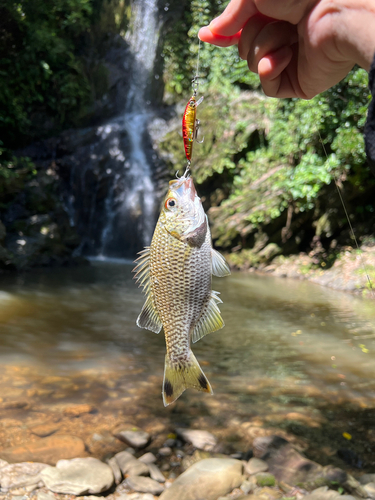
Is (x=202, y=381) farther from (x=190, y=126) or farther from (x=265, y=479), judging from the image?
(x=265, y=479)

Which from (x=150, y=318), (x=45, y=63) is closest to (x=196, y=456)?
(x=150, y=318)

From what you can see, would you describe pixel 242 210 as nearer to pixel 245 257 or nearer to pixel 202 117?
pixel 245 257

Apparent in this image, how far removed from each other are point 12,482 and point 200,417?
1.85 m

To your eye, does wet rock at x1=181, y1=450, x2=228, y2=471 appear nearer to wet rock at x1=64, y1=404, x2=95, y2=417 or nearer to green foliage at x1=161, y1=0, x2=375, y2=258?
wet rock at x1=64, y1=404, x2=95, y2=417

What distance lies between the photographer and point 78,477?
127 inches

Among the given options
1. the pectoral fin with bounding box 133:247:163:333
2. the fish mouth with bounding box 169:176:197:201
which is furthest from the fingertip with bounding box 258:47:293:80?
the pectoral fin with bounding box 133:247:163:333

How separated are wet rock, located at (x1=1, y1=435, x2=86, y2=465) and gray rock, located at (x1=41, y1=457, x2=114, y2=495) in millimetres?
167

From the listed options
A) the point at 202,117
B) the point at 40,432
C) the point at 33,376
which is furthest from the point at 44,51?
the point at 40,432

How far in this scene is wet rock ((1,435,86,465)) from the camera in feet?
11.4

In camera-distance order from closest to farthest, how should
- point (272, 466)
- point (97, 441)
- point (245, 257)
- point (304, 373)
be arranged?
1. point (272, 466)
2. point (97, 441)
3. point (304, 373)
4. point (245, 257)

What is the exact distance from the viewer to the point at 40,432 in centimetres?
385

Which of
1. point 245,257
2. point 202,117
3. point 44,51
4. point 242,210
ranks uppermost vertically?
point 44,51

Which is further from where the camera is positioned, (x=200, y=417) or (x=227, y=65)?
(x=227, y=65)

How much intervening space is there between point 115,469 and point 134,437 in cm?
44
